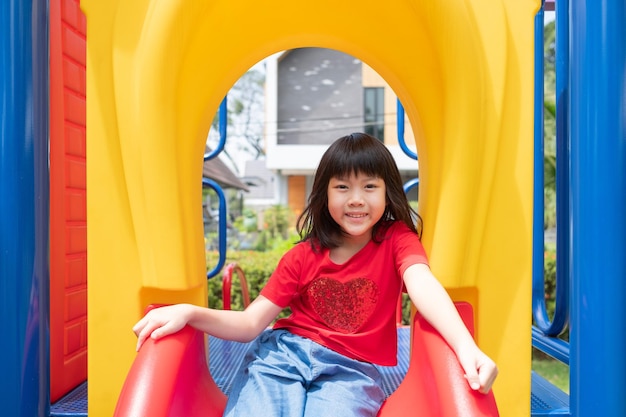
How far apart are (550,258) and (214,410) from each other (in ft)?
22.2

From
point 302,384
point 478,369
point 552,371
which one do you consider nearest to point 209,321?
point 302,384

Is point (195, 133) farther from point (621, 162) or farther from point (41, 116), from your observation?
point (621, 162)

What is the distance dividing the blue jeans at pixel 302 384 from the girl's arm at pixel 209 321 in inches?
3.3

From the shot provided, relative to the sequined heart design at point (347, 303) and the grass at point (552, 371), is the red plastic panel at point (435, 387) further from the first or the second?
the grass at point (552, 371)

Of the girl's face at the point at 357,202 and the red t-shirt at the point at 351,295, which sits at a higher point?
the girl's face at the point at 357,202

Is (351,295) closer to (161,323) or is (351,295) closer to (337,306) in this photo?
(337,306)

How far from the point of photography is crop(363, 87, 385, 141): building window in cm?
1619

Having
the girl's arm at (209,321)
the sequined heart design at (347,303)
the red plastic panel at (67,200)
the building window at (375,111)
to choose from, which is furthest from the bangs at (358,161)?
the building window at (375,111)

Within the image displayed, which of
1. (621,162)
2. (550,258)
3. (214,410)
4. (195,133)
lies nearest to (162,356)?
(214,410)

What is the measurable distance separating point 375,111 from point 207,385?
1550 cm

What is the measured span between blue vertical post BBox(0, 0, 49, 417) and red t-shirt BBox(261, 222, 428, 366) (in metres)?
0.65

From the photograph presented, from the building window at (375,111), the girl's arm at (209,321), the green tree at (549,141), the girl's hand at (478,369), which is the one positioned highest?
the building window at (375,111)

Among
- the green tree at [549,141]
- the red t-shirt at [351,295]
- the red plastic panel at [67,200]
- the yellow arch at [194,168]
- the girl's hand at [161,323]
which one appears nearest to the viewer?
the girl's hand at [161,323]

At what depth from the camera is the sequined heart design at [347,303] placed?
166 centimetres
